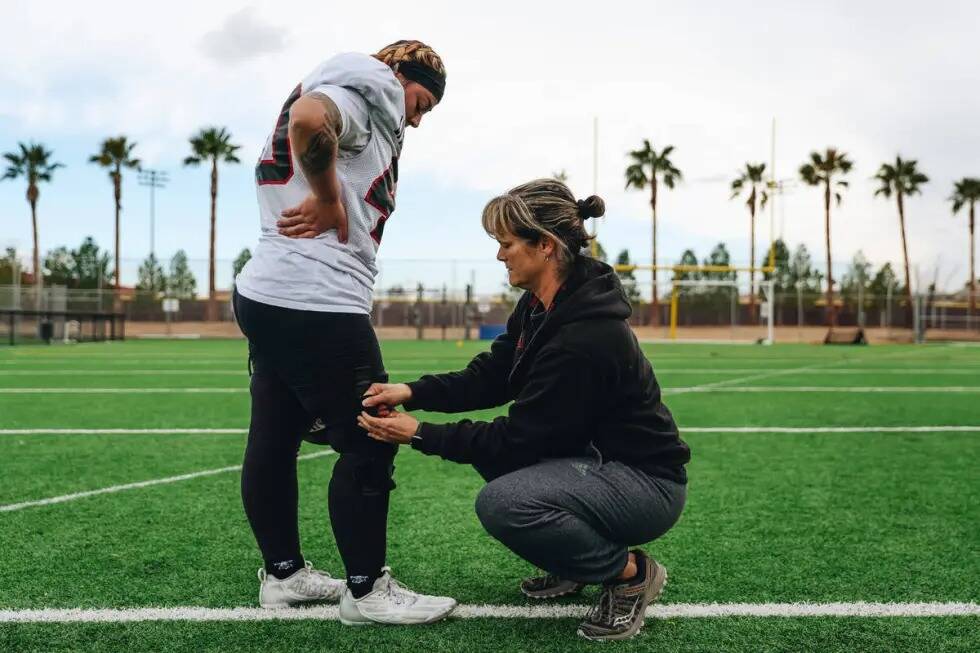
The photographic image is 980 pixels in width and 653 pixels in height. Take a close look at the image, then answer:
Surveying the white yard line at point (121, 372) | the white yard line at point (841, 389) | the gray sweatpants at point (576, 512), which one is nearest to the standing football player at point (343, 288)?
the gray sweatpants at point (576, 512)

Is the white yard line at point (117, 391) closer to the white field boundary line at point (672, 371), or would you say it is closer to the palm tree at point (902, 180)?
the white field boundary line at point (672, 371)

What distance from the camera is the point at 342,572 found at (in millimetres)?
3268

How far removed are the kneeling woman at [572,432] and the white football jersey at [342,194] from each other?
1.05 ft

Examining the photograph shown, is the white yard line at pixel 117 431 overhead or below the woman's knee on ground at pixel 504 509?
below

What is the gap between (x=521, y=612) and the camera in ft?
9.29

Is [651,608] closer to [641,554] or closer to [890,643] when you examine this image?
[641,554]

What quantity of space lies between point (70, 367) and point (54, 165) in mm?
39273

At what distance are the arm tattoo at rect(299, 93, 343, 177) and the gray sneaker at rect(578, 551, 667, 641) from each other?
1468mm

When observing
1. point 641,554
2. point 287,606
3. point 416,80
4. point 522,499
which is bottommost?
point 287,606

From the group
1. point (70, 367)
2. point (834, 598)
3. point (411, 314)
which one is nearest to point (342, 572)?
point (834, 598)

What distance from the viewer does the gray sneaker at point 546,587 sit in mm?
2986

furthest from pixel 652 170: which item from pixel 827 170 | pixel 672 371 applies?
pixel 672 371

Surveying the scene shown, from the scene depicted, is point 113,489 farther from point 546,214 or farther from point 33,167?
point 33,167

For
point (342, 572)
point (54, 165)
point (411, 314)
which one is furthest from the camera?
point (54, 165)
